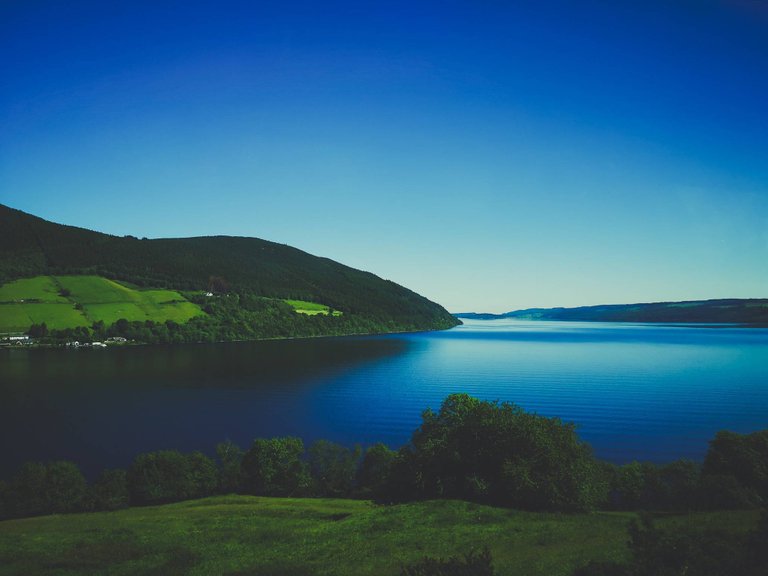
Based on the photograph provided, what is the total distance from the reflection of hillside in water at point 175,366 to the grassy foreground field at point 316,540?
3097 inches

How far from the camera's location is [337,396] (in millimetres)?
103625

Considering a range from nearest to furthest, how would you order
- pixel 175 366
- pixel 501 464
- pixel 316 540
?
pixel 316 540 < pixel 501 464 < pixel 175 366

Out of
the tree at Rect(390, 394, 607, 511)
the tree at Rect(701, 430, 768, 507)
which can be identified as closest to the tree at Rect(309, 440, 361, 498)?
the tree at Rect(390, 394, 607, 511)

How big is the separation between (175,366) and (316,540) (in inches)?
5077

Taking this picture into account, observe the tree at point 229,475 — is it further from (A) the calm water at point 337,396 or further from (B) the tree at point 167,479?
(A) the calm water at point 337,396

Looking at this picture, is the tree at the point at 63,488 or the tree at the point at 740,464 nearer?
the tree at the point at 740,464

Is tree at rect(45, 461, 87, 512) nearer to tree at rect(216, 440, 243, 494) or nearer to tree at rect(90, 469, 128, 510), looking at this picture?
tree at rect(90, 469, 128, 510)

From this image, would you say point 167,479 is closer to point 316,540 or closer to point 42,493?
point 42,493

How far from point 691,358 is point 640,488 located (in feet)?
438

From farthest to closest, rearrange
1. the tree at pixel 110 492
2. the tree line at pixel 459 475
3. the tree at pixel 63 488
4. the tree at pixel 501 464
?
the tree at pixel 110 492
the tree at pixel 63 488
the tree line at pixel 459 475
the tree at pixel 501 464

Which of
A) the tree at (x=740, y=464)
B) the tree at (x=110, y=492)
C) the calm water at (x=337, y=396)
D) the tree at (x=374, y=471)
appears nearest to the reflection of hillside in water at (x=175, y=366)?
the calm water at (x=337, y=396)

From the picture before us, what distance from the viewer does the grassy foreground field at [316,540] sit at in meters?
25.7

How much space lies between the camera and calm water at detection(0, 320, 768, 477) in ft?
229

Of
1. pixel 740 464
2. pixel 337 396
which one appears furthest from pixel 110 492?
pixel 740 464
